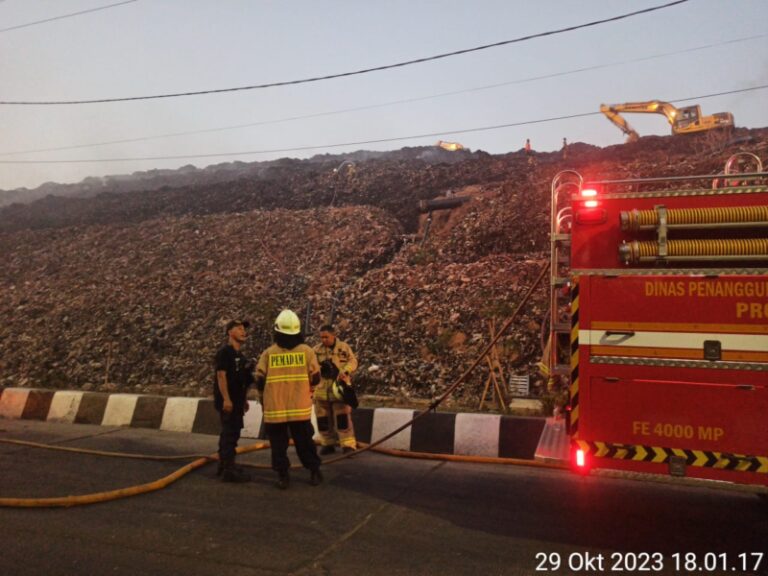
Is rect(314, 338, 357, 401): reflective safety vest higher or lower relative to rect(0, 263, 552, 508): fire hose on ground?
higher

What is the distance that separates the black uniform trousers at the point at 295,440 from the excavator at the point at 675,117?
23441 millimetres

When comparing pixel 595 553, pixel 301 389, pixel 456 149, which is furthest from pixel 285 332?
pixel 456 149

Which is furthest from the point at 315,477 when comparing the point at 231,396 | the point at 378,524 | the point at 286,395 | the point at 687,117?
the point at 687,117

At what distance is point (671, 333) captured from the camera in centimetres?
375

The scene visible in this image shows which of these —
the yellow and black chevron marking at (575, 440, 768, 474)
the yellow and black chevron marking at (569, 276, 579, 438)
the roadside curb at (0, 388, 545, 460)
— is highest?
the yellow and black chevron marking at (569, 276, 579, 438)

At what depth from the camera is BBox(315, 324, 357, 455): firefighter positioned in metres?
6.24

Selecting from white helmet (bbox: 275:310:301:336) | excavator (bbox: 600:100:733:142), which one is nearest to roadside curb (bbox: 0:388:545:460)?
white helmet (bbox: 275:310:301:336)

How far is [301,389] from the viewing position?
5258 mm

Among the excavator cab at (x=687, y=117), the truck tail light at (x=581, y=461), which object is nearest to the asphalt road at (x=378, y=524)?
the truck tail light at (x=581, y=461)

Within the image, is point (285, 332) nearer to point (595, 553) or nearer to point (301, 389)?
point (301, 389)

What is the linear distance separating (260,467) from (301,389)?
1.14 meters

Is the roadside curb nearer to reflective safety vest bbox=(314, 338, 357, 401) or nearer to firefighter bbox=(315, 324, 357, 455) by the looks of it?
firefighter bbox=(315, 324, 357, 455)

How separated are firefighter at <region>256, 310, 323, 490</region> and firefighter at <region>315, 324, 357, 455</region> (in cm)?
88

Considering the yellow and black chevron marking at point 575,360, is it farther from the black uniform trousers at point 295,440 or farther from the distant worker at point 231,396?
the distant worker at point 231,396
